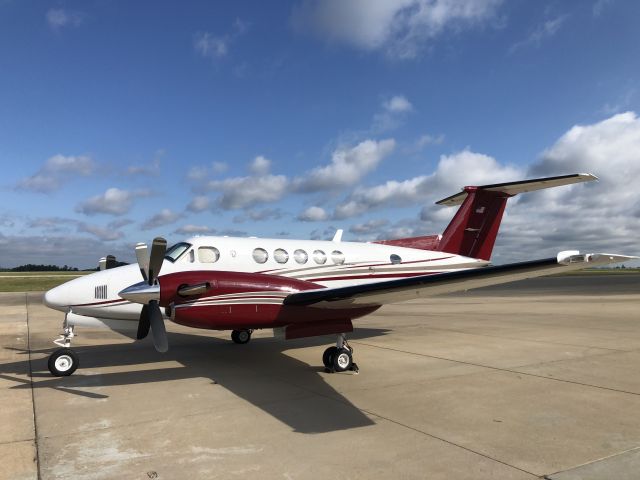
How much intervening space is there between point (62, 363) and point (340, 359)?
4.73 meters

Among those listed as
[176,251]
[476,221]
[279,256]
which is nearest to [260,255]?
[279,256]

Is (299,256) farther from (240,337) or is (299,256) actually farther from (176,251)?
(240,337)

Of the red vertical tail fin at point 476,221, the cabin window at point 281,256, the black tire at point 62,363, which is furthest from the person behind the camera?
the red vertical tail fin at point 476,221

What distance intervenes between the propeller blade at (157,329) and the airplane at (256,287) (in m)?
0.02

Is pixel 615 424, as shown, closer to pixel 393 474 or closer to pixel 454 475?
pixel 454 475

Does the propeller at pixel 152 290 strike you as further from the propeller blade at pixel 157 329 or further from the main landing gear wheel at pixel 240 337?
the main landing gear wheel at pixel 240 337

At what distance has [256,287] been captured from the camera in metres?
7.60

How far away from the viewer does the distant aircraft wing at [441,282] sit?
17.4 feet

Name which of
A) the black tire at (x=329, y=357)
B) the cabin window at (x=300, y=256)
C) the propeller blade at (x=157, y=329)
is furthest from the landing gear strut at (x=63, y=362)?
the cabin window at (x=300, y=256)

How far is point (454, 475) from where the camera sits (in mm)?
3988

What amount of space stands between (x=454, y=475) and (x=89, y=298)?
6848 millimetres

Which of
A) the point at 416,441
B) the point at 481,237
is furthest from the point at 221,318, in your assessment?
the point at 481,237

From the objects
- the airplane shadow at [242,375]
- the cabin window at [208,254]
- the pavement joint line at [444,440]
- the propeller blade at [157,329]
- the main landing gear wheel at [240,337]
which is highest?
the cabin window at [208,254]

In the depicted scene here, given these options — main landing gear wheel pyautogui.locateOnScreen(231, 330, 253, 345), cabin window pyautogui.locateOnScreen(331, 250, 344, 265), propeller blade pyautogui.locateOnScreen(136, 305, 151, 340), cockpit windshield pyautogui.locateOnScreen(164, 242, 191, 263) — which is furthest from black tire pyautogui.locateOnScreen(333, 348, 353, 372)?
main landing gear wheel pyautogui.locateOnScreen(231, 330, 253, 345)
